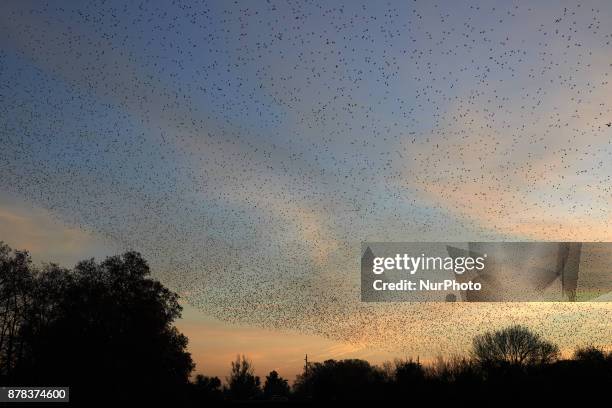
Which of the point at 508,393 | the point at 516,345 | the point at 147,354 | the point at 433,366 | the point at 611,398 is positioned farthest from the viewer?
the point at 516,345

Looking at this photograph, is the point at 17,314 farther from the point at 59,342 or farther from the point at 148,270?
the point at 148,270

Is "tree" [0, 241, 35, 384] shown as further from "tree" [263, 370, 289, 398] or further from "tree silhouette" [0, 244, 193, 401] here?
"tree" [263, 370, 289, 398]

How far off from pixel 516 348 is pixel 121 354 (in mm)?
68403

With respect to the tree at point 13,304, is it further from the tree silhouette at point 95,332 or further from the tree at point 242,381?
the tree at point 242,381

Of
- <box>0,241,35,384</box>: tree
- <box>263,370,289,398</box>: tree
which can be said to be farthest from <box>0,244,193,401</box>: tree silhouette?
<box>263,370,289,398</box>: tree

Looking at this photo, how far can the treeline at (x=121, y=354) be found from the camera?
177 ft

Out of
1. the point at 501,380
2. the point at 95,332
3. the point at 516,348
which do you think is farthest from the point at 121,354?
the point at 516,348

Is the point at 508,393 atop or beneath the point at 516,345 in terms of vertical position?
beneath

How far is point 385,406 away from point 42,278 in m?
35.0

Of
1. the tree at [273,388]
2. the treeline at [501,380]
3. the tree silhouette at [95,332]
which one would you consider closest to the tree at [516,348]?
the treeline at [501,380]

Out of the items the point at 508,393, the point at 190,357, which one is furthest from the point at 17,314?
the point at 508,393

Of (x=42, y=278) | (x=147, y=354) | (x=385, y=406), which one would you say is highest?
(x=42, y=278)

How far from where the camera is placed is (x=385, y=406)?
2105 inches

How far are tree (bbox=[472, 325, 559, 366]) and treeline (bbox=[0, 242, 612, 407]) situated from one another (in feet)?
98.0
